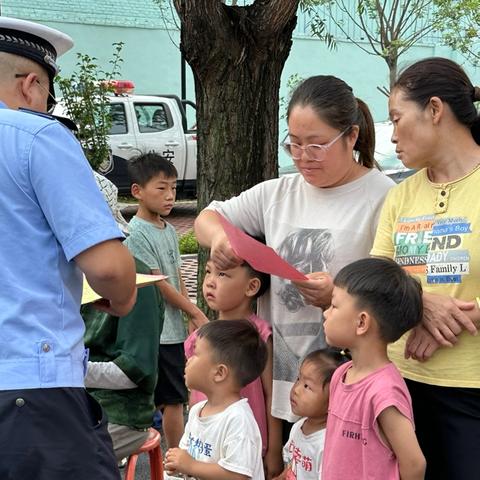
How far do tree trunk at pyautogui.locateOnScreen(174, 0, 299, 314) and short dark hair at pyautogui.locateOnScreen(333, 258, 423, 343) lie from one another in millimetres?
1975

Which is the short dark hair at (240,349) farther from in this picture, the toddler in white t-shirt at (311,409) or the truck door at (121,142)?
the truck door at (121,142)

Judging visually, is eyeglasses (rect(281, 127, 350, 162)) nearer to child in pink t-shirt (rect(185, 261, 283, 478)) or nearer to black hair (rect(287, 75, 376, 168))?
black hair (rect(287, 75, 376, 168))

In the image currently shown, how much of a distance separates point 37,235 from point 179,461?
106 cm

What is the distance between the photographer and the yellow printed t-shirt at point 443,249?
82.0 inches

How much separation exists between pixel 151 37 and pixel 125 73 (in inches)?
38.0

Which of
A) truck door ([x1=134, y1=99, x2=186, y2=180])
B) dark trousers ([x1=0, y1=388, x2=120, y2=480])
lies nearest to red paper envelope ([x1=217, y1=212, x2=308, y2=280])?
dark trousers ([x1=0, y1=388, x2=120, y2=480])

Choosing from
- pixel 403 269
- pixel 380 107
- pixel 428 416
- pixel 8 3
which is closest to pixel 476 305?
pixel 403 269

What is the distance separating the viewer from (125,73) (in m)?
17.2

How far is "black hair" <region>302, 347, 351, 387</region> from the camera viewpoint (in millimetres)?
2469

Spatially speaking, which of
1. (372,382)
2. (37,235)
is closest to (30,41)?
(37,235)

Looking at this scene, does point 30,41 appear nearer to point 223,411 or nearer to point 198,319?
point 223,411

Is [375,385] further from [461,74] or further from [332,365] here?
[461,74]

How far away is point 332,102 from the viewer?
2439 mm

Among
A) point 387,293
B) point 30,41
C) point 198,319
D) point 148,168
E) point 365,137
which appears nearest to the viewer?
point 30,41
